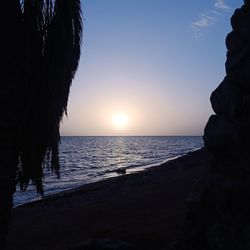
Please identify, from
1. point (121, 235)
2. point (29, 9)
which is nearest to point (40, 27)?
point (29, 9)

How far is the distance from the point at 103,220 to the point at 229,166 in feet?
29.5

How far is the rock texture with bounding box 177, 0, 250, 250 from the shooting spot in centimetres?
746

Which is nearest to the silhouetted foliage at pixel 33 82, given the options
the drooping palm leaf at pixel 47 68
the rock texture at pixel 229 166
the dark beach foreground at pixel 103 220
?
the drooping palm leaf at pixel 47 68

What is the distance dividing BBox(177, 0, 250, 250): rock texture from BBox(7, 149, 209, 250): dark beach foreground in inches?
32.3

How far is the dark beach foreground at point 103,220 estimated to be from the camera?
11.8m

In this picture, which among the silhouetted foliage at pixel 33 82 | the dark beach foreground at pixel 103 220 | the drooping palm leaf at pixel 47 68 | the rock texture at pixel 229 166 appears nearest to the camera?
the silhouetted foliage at pixel 33 82

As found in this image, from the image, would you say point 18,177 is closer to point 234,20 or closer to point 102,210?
point 234,20

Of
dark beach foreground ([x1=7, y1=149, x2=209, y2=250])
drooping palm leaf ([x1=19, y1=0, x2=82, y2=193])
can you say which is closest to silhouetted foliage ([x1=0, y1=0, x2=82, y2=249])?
drooping palm leaf ([x1=19, y1=0, x2=82, y2=193])

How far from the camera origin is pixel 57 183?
36.7 m

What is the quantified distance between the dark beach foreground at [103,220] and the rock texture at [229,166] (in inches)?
32.3

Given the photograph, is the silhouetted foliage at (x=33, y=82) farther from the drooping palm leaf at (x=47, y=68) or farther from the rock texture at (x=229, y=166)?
the rock texture at (x=229, y=166)

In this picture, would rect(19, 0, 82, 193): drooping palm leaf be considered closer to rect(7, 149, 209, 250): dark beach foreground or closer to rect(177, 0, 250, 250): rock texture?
rect(177, 0, 250, 250): rock texture

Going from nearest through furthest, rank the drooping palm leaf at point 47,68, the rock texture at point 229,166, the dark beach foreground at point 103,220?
the drooping palm leaf at point 47,68, the rock texture at point 229,166, the dark beach foreground at point 103,220

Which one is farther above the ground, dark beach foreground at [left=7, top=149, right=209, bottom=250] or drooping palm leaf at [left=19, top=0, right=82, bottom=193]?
drooping palm leaf at [left=19, top=0, right=82, bottom=193]
